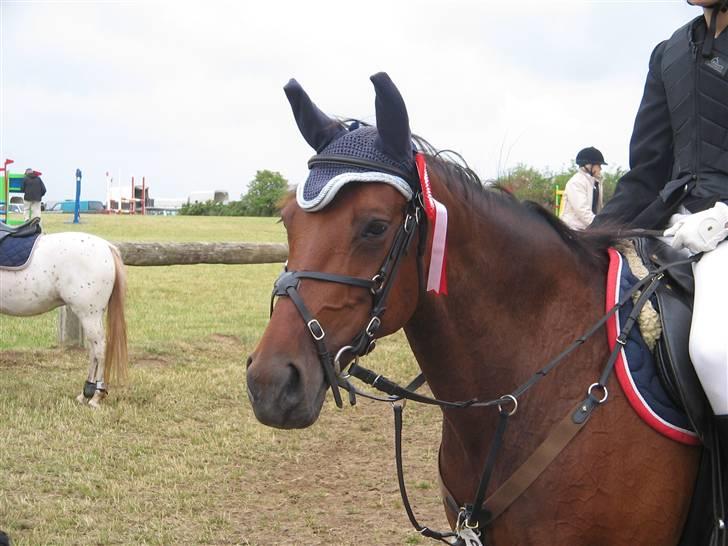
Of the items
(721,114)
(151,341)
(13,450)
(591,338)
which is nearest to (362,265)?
(591,338)

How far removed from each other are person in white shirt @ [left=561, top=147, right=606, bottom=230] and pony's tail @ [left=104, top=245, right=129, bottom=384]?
223 inches

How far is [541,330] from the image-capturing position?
262 cm

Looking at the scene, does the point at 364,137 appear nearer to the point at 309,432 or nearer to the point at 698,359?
the point at 698,359

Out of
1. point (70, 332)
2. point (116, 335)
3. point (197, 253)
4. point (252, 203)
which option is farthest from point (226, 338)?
point (252, 203)

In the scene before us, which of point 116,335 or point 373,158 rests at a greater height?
point 373,158

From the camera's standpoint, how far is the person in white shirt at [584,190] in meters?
10.2

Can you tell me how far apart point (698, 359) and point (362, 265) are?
108 centimetres

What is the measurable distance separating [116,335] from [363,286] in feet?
19.5

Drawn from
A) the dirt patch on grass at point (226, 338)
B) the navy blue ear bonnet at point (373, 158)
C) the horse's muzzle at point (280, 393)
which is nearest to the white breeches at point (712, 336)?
the navy blue ear bonnet at point (373, 158)

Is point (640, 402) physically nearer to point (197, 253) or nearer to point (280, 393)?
point (280, 393)

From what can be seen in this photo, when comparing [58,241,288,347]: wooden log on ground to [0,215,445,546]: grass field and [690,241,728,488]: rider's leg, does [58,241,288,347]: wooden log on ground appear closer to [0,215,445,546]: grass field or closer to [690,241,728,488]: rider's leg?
[0,215,445,546]: grass field

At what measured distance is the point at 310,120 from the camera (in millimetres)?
2516

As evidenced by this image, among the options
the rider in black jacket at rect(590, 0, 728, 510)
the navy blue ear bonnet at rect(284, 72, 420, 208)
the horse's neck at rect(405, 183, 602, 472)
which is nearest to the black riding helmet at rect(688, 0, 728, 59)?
the rider in black jacket at rect(590, 0, 728, 510)

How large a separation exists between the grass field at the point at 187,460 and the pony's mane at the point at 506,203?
747mm
